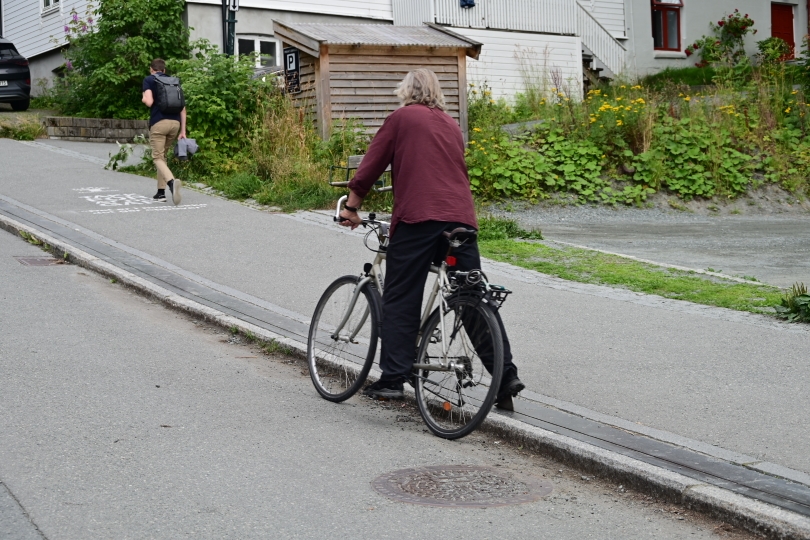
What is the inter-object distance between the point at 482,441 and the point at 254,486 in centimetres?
147

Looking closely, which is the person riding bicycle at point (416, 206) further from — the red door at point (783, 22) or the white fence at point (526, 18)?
the red door at point (783, 22)

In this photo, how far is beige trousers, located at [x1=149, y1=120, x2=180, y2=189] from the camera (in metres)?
14.7

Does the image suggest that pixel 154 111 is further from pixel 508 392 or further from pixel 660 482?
pixel 660 482

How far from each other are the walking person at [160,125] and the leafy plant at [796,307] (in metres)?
8.72

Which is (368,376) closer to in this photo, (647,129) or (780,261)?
(780,261)

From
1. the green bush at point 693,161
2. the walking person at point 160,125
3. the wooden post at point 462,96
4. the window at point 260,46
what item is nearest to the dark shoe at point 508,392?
the walking person at point 160,125

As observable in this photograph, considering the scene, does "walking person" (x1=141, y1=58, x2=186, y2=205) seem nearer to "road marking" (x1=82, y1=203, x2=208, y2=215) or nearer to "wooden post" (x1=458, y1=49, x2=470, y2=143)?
"road marking" (x1=82, y1=203, x2=208, y2=215)

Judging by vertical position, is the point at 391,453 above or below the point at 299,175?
below

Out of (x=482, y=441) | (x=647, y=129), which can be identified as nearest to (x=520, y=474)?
(x=482, y=441)

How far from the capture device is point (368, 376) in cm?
702

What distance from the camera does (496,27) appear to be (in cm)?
2680

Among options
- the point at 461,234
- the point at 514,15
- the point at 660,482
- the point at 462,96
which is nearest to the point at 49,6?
the point at 514,15

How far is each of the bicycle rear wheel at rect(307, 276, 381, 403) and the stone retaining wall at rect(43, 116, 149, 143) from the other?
16096 mm

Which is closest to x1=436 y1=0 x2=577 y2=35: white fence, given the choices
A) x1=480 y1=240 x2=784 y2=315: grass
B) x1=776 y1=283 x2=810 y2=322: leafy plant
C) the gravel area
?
the gravel area
